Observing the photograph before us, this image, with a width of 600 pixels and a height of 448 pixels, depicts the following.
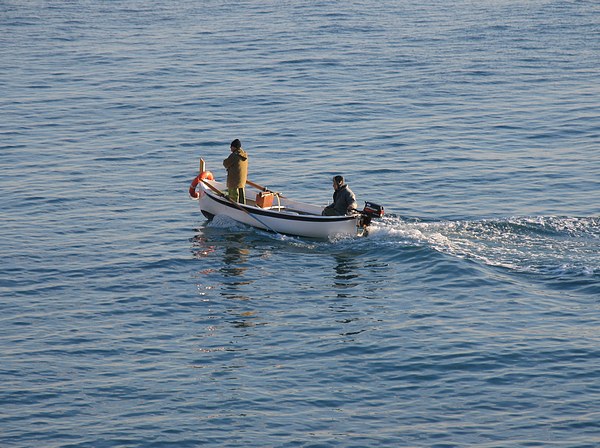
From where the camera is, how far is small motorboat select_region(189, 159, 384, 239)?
90.5 ft

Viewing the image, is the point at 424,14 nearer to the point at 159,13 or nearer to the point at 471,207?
the point at 159,13

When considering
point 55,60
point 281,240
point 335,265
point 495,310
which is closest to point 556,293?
point 495,310

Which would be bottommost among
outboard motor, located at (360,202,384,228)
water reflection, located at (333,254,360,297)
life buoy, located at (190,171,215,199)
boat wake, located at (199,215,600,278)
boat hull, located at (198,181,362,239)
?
water reflection, located at (333,254,360,297)

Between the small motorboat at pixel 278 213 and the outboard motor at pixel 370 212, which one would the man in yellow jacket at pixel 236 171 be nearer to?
the small motorboat at pixel 278 213

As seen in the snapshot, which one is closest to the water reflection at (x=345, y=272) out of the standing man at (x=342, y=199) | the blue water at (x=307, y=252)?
the blue water at (x=307, y=252)

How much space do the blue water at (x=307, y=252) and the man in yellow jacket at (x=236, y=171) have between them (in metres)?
1.13

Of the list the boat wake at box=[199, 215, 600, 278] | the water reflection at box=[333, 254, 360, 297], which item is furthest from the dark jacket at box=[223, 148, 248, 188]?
the water reflection at box=[333, 254, 360, 297]

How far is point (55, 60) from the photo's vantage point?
2105 inches

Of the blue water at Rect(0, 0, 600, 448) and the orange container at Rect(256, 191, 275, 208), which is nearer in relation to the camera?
the blue water at Rect(0, 0, 600, 448)

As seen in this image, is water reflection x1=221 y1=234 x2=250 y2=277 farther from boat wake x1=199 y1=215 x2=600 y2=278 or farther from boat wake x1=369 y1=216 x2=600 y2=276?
boat wake x1=369 y1=216 x2=600 y2=276

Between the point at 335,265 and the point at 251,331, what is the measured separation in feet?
15.6

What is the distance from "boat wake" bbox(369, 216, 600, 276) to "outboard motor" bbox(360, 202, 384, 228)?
1.91 ft

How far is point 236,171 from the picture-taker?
29.4 metres

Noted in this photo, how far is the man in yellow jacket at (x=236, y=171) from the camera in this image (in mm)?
29062
